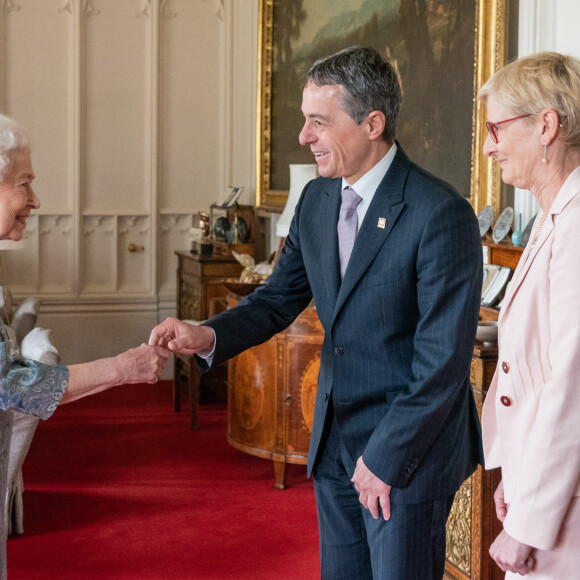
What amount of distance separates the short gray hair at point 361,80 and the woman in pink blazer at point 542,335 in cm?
27

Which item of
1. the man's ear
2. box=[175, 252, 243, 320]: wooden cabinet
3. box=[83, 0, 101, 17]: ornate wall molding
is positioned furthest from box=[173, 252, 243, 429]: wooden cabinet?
the man's ear

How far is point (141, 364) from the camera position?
2391 mm

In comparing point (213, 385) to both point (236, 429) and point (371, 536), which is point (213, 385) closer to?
point (236, 429)

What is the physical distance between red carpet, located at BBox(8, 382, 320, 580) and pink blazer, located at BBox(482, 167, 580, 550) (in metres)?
2.47

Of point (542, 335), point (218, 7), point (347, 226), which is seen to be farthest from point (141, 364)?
point (218, 7)

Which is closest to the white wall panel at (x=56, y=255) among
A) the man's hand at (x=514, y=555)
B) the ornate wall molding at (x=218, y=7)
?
the ornate wall molding at (x=218, y=7)

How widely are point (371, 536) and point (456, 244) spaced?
0.79 m

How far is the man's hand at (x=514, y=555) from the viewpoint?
5.75 ft

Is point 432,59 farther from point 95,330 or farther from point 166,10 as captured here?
point 95,330

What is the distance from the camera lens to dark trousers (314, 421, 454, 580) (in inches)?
82.2

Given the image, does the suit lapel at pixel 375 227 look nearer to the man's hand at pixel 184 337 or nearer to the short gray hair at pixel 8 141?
the man's hand at pixel 184 337

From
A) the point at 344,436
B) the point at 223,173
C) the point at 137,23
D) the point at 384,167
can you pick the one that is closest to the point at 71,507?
the point at 344,436

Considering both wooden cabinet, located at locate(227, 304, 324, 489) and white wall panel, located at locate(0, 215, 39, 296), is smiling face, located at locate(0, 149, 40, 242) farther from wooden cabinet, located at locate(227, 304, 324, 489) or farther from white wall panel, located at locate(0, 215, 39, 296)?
white wall panel, located at locate(0, 215, 39, 296)

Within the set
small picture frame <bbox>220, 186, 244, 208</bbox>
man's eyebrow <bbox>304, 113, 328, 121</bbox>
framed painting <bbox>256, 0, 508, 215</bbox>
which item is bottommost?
small picture frame <bbox>220, 186, 244, 208</bbox>
